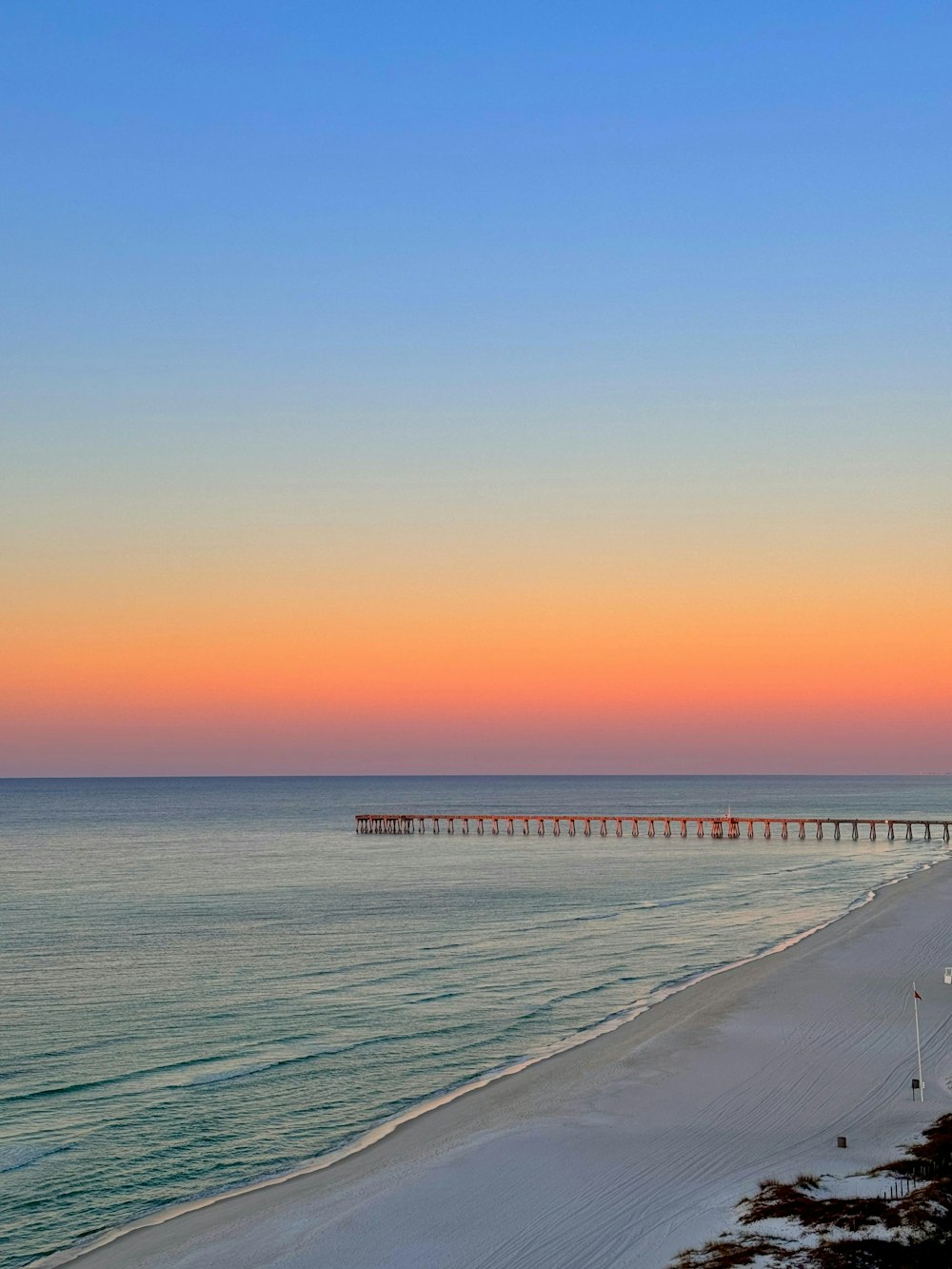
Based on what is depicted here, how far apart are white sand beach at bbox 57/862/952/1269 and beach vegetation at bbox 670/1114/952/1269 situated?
747mm

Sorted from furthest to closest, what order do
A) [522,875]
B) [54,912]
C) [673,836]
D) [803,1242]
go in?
[673,836]
[522,875]
[54,912]
[803,1242]

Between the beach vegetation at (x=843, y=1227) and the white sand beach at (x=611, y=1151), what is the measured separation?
75 centimetres

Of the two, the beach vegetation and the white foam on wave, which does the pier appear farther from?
the beach vegetation

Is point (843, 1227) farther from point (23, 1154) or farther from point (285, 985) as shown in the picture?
point (285, 985)

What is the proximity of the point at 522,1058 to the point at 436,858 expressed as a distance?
66.7 m

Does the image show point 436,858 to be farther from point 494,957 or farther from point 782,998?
point 782,998

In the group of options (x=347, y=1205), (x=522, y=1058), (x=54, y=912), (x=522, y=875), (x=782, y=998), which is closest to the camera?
(x=347, y=1205)

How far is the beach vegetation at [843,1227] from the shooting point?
16.1 m

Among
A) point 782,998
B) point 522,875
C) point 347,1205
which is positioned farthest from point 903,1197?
point 522,875

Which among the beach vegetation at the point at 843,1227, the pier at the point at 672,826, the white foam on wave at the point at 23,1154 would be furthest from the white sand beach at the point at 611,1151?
the pier at the point at 672,826

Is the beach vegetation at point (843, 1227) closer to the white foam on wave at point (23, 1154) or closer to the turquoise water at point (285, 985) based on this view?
the turquoise water at point (285, 985)

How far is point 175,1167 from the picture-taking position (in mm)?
22359

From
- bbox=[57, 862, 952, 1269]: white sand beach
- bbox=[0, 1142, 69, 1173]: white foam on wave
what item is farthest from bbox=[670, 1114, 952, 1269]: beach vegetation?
bbox=[0, 1142, 69, 1173]: white foam on wave

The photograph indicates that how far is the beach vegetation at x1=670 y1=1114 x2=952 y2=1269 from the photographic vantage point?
16109 mm
